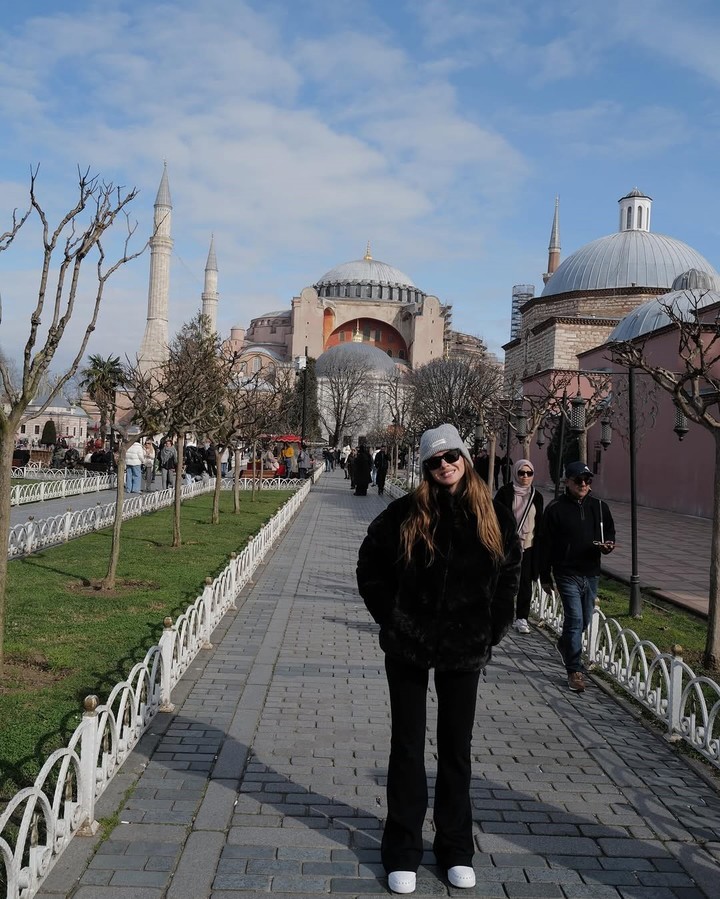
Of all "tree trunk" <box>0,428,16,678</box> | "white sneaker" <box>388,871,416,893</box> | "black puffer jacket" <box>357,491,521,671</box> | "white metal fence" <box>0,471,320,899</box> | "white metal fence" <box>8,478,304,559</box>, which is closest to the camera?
"white metal fence" <box>0,471,320,899</box>

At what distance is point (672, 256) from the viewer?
1695 inches

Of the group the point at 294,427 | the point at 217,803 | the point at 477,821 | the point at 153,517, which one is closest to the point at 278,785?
the point at 217,803

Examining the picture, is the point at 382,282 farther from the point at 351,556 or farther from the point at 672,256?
the point at 351,556

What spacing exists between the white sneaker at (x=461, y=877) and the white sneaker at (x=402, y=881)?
0.15 metres

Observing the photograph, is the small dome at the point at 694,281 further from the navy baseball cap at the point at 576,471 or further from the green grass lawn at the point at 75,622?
the navy baseball cap at the point at 576,471

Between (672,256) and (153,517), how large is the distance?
35.2 m

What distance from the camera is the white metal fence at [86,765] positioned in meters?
2.85

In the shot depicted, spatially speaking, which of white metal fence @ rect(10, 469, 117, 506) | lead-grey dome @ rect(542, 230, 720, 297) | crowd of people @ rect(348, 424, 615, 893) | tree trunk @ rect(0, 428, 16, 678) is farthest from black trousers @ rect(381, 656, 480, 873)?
lead-grey dome @ rect(542, 230, 720, 297)

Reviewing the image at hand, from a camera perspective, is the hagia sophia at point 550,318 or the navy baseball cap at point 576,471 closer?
the navy baseball cap at point 576,471

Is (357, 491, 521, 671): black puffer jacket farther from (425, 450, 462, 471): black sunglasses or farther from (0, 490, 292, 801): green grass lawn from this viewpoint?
(0, 490, 292, 801): green grass lawn

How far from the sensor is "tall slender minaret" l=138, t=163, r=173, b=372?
2376 inches

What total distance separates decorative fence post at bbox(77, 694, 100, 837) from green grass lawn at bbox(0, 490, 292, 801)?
0.54m

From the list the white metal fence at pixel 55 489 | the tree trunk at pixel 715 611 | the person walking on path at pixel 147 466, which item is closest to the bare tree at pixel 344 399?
the person walking on path at pixel 147 466

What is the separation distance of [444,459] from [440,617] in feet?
2.00
